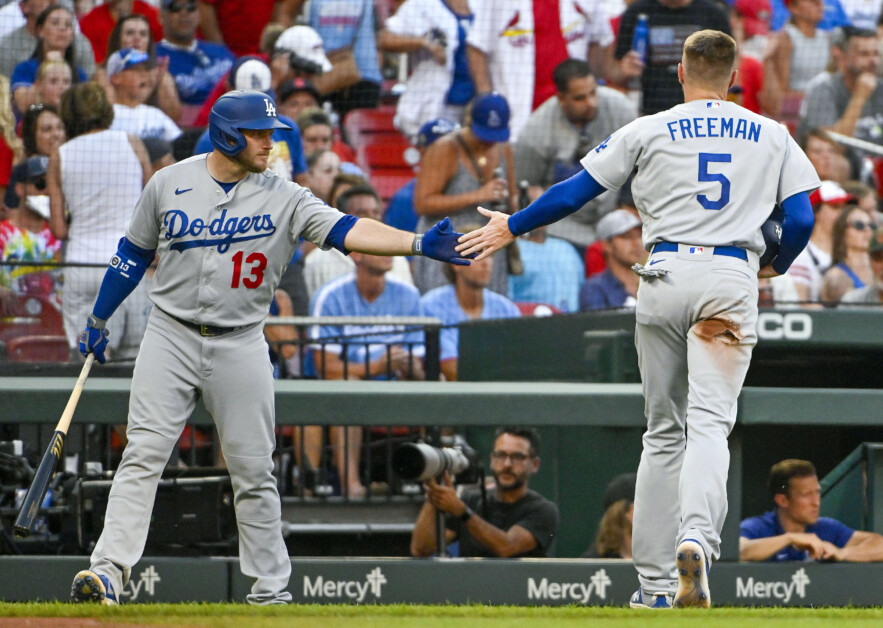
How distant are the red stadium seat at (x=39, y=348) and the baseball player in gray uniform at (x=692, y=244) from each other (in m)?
4.35

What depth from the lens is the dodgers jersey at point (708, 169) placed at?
3.84m

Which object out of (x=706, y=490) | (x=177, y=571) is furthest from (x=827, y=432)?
(x=177, y=571)

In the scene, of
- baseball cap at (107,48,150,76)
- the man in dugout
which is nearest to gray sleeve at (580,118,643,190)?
the man in dugout

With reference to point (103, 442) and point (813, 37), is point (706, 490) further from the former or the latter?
point (813, 37)

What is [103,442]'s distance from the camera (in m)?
6.21

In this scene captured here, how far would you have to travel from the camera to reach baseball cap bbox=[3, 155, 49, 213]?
27.8ft

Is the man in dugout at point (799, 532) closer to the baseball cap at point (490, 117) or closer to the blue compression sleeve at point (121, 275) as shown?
the blue compression sleeve at point (121, 275)

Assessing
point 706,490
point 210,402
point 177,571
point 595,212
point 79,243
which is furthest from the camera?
point 595,212

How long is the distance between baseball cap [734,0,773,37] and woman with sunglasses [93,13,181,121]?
494 cm

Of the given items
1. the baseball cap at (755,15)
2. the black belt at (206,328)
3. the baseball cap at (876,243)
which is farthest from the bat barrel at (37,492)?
the baseball cap at (755,15)

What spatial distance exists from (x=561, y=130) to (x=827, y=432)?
3.91 m

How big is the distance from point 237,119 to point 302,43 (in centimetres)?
545

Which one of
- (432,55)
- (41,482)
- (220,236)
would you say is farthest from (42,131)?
(41,482)

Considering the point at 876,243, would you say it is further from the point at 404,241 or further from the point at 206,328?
the point at 206,328
